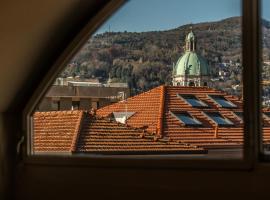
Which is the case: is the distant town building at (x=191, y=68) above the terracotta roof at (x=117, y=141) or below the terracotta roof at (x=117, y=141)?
above

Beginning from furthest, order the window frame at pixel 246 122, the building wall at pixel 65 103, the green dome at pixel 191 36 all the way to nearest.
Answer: the building wall at pixel 65 103
the green dome at pixel 191 36
the window frame at pixel 246 122

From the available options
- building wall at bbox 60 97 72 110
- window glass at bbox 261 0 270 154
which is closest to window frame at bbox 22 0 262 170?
window glass at bbox 261 0 270 154

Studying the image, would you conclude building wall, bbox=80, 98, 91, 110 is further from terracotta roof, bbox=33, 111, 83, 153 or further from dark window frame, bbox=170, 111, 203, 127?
dark window frame, bbox=170, 111, 203, 127

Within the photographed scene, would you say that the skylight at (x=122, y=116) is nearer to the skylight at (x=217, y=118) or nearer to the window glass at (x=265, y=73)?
the skylight at (x=217, y=118)

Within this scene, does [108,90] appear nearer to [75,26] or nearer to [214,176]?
[75,26]

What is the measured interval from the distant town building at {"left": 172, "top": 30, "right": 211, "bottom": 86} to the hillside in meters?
0.02

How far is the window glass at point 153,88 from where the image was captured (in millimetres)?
2236

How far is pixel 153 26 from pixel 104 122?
0.46 m

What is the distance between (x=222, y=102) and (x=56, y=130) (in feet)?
2.64

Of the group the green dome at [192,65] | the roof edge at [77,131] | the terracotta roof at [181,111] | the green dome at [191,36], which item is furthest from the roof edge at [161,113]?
the roof edge at [77,131]

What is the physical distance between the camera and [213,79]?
2.27m

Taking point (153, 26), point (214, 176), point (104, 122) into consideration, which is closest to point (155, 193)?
point (214, 176)

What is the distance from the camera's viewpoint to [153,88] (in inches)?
95.1

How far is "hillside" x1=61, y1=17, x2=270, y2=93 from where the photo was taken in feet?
7.34
